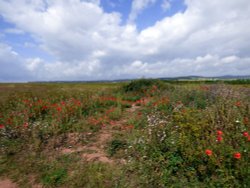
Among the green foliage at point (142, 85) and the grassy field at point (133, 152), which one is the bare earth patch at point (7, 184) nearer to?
the grassy field at point (133, 152)

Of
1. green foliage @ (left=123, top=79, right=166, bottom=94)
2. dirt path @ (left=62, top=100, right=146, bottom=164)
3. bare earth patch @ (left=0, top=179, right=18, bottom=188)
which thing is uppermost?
green foliage @ (left=123, top=79, right=166, bottom=94)

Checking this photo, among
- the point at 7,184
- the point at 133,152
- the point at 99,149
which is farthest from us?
the point at 99,149

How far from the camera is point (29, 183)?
3.34 meters

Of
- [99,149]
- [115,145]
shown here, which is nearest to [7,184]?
[99,149]

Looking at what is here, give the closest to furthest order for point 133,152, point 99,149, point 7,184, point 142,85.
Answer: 1. point 7,184
2. point 133,152
3. point 99,149
4. point 142,85

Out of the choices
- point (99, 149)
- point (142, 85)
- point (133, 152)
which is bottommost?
point (99, 149)

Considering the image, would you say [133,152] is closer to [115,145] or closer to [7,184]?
[115,145]

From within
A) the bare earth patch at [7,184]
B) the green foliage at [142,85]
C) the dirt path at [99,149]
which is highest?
the green foliage at [142,85]

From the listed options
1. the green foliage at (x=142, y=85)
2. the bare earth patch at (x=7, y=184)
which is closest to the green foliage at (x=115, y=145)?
the bare earth patch at (x=7, y=184)

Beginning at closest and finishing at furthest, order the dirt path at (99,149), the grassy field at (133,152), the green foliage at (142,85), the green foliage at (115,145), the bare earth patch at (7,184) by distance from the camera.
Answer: the grassy field at (133,152) < the bare earth patch at (7,184) < the dirt path at (99,149) < the green foliage at (115,145) < the green foliage at (142,85)

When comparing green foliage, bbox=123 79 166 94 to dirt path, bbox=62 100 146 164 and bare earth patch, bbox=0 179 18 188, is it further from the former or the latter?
bare earth patch, bbox=0 179 18 188

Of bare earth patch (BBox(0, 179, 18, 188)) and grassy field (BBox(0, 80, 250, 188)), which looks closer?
grassy field (BBox(0, 80, 250, 188))

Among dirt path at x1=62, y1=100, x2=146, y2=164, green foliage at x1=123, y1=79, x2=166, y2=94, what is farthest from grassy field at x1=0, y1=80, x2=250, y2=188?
green foliage at x1=123, y1=79, x2=166, y2=94

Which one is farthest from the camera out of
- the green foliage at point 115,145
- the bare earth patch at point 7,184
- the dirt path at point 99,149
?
the green foliage at point 115,145
